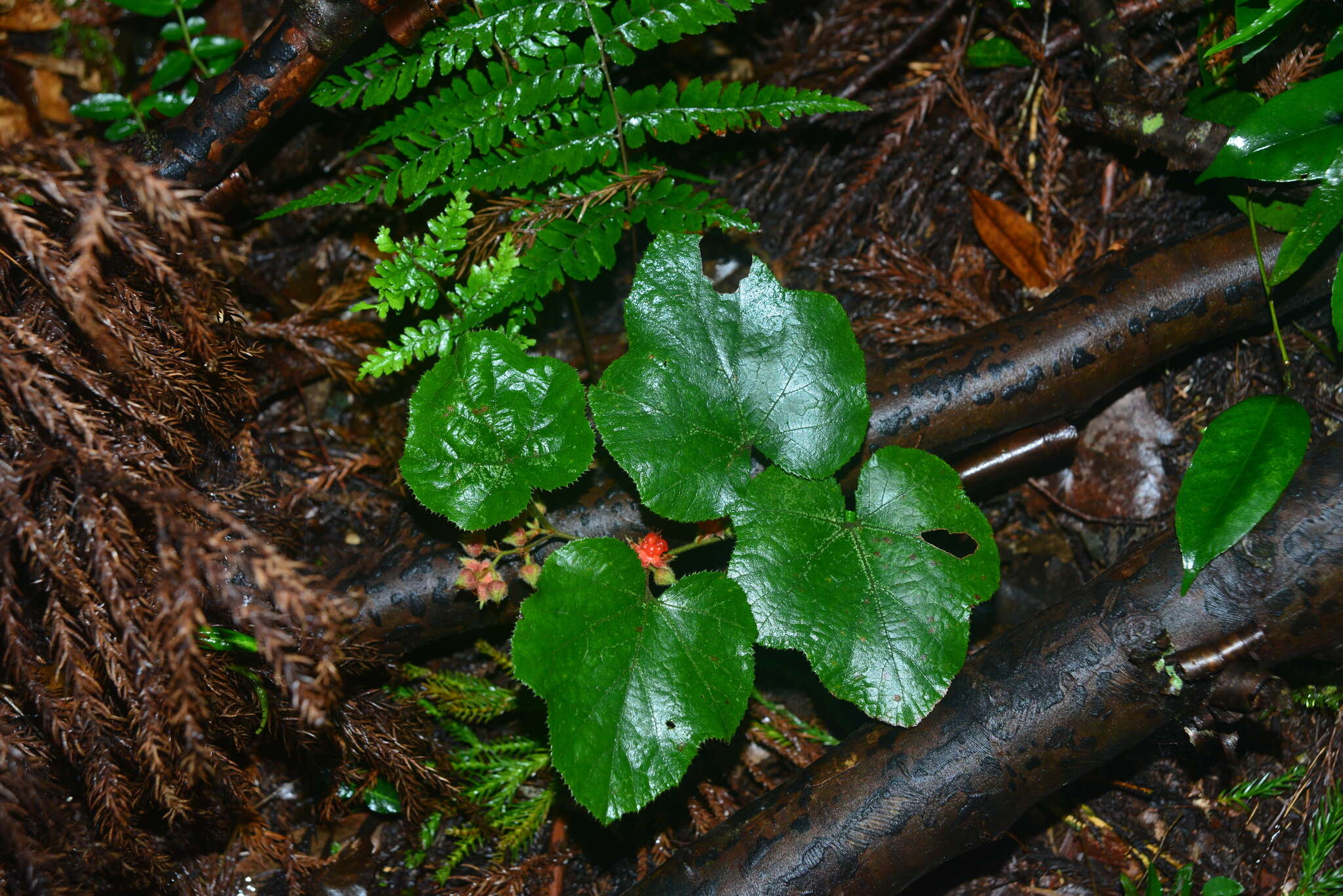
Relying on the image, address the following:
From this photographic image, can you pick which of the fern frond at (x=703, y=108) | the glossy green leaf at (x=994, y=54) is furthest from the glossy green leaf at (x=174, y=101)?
the glossy green leaf at (x=994, y=54)

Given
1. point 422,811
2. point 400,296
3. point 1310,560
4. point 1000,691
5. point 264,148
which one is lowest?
point 422,811

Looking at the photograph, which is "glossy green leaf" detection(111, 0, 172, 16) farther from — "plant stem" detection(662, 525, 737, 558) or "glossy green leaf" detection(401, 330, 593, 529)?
"plant stem" detection(662, 525, 737, 558)

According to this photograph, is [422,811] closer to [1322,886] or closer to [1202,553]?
[1202,553]

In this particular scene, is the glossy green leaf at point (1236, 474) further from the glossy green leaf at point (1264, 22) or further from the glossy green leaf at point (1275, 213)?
the glossy green leaf at point (1264, 22)

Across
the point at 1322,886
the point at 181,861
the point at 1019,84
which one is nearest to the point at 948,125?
the point at 1019,84

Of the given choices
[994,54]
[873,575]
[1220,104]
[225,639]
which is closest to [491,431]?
[225,639]
